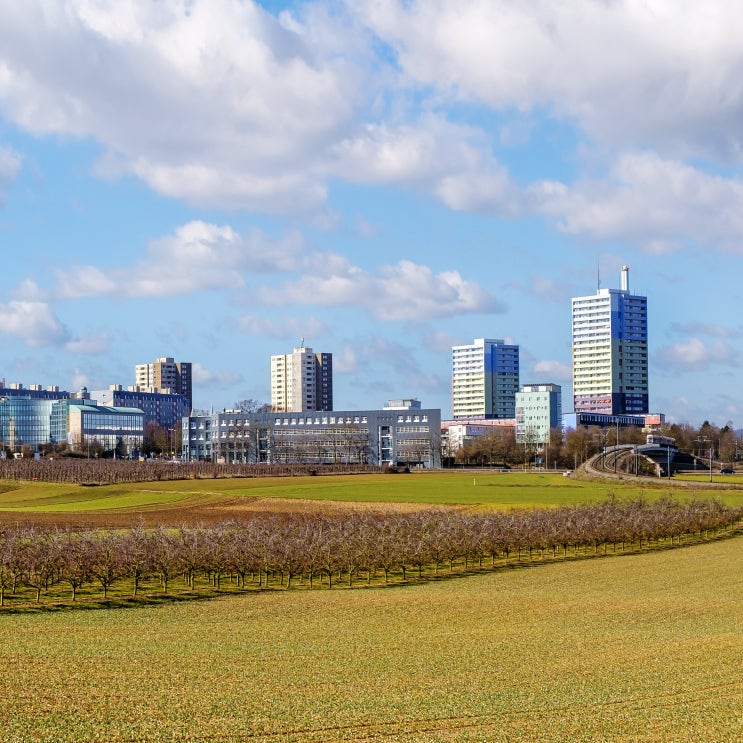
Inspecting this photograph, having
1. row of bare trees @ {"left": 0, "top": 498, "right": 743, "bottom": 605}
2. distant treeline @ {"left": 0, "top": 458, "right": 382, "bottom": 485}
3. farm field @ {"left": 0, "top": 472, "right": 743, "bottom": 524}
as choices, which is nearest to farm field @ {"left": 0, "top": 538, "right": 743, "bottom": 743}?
row of bare trees @ {"left": 0, "top": 498, "right": 743, "bottom": 605}

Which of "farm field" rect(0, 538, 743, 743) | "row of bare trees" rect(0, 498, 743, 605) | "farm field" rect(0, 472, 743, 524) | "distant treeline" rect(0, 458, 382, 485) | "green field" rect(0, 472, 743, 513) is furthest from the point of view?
"distant treeline" rect(0, 458, 382, 485)

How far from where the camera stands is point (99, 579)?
37.9 meters

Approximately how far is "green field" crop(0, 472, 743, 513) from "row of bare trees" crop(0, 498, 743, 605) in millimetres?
24528

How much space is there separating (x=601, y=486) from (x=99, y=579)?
86.1 m

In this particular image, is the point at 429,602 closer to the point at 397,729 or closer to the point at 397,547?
the point at 397,547

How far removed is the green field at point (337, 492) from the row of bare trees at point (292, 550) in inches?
966

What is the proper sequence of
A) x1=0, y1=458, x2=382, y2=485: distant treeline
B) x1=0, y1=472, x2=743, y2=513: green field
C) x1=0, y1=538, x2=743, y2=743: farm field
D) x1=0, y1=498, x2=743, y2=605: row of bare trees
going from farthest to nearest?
x1=0, y1=458, x2=382, y2=485: distant treeline
x1=0, y1=472, x2=743, y2=513: green field
x1=0, y1=498, x2=743, y2=605: row of bare trees
x1=0, y1=538, x2=743, y2=743: farm field

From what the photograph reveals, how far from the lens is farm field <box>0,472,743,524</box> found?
81.9 meters

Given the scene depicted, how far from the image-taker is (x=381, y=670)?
2233 cm

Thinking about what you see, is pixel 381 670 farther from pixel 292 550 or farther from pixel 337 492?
pixel 337 492

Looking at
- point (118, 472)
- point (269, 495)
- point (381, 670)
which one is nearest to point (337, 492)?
point (269, 495)

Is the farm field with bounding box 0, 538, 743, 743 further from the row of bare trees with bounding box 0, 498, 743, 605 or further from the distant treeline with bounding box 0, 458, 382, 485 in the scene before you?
the distant treeline with bounding box 0, 458, 382, 485

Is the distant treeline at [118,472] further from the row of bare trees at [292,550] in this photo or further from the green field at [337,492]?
the row of bare trees at [292,550]

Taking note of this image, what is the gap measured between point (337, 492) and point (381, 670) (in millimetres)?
84482
